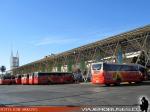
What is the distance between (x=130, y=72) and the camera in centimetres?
3853

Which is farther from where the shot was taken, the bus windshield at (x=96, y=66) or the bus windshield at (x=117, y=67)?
the bus windshield at (x=96, y=66)

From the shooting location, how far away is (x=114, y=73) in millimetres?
36594

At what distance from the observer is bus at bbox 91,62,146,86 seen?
118 feet

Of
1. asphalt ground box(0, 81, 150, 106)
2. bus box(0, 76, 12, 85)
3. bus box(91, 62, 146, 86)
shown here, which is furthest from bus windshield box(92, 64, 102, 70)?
bus box(0, 76, 12, 85)

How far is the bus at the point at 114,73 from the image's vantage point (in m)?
36.0

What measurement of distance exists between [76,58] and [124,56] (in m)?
16.0

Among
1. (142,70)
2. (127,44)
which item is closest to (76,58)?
(127,44)

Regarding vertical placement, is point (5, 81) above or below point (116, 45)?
below

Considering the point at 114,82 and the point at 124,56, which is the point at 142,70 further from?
the point at 124,56

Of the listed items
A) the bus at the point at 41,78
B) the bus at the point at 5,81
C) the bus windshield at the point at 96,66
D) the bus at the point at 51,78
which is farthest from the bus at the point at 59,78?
the bus windshield at the point at 96,66

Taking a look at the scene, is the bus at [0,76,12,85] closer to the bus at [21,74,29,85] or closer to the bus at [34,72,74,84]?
the bus at [21,74,29,85]

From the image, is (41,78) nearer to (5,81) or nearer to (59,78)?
(59,78)

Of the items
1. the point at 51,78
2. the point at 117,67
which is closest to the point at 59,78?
the point at 51,78

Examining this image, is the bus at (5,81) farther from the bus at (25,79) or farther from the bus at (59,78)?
the bus at (59,78)
